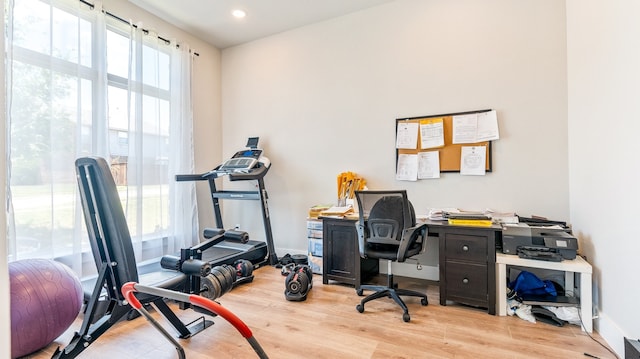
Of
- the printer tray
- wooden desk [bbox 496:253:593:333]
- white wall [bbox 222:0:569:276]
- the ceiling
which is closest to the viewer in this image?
wooden desk [bbox 496:253:593:333]

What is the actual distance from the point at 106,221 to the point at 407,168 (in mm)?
2694

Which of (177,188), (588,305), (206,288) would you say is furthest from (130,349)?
(588,305)

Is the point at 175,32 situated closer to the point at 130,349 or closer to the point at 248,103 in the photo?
the point at 248,103

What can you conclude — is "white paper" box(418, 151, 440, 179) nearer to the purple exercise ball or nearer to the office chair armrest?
the office chair armrest

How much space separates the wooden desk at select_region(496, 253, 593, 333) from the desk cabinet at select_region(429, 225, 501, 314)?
5cm

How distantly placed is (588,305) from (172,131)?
432cm

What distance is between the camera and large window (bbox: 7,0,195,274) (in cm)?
238

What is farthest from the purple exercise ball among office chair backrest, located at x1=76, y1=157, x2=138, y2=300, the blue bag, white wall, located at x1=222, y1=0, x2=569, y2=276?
the blue bag

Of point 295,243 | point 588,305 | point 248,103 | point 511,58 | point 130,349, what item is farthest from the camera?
point 248,103

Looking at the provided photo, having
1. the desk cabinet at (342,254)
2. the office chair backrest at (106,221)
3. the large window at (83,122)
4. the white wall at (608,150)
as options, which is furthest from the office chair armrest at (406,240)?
the large window at (83,122)

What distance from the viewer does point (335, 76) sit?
370 cm

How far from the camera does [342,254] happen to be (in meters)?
3.06

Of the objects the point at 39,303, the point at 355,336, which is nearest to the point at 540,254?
the point at 355,336

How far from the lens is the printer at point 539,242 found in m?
2.25
